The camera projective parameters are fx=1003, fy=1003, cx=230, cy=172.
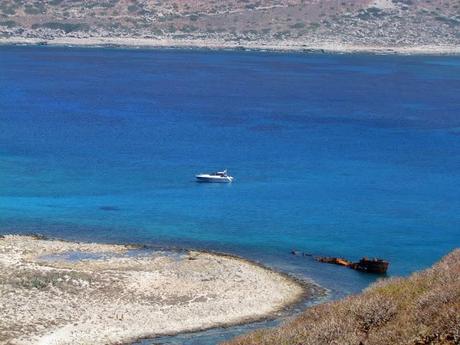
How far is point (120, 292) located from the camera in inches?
1624

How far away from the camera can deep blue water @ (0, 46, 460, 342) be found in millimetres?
54375

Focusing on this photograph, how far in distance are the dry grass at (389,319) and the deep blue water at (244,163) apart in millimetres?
17916

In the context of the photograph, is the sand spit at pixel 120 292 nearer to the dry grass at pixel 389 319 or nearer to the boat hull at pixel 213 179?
the dry grass at pixel 389 319

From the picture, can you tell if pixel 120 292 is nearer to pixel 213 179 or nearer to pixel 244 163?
pixel 213 179

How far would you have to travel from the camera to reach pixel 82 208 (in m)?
59.3

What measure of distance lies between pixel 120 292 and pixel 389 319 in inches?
771

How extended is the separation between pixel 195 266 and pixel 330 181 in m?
26.6

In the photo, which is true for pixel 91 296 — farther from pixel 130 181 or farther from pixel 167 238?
pixel 130 181

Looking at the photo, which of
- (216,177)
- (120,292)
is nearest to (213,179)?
(216,177)

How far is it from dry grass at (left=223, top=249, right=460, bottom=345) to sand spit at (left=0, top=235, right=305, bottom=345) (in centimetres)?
1252

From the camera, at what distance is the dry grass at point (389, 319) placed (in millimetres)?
20583

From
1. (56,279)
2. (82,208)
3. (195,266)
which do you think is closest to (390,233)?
(195,266)

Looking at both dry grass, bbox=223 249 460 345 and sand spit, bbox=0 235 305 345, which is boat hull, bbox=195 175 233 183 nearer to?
sand spit, bbox=0 235 305 345

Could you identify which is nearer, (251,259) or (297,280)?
(297,280)
